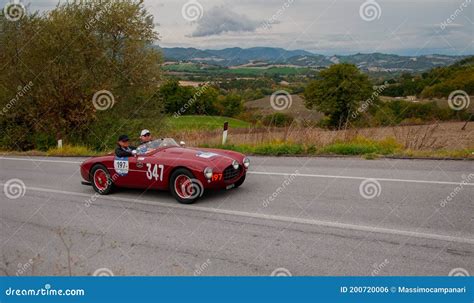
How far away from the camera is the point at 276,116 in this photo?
1627cm

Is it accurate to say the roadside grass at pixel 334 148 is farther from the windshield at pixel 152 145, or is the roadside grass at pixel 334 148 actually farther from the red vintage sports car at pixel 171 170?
the windshield at pixel 152 145

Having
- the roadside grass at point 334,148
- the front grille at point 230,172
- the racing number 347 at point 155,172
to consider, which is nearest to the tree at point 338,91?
the roadside grass at point 334,148

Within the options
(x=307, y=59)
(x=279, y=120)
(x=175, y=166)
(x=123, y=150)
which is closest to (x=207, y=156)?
(x=175, y=166)

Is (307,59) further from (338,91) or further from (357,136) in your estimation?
(338,91)

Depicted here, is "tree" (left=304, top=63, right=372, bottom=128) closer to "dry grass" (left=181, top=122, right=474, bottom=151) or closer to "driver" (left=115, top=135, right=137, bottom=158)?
"dry grass" (left=181, top=122, right=474, bottom=151)

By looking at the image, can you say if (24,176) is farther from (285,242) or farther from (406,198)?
(406,198)

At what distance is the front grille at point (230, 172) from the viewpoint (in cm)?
845

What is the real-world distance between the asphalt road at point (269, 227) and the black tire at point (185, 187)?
7.5 inches

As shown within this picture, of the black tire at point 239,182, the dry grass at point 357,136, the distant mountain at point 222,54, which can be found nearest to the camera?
the black tire at point 239,182

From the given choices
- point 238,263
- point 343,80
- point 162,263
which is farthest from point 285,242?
point 343,80

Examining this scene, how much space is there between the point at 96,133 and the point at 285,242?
23.5 m

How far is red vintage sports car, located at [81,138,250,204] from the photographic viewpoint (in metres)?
Answer: 8.28

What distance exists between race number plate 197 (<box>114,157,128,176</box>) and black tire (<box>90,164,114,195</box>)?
0.34 metres

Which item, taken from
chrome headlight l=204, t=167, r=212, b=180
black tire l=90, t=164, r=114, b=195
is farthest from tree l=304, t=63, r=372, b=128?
chrome headlight l=204, t=167, r=212, b=180
